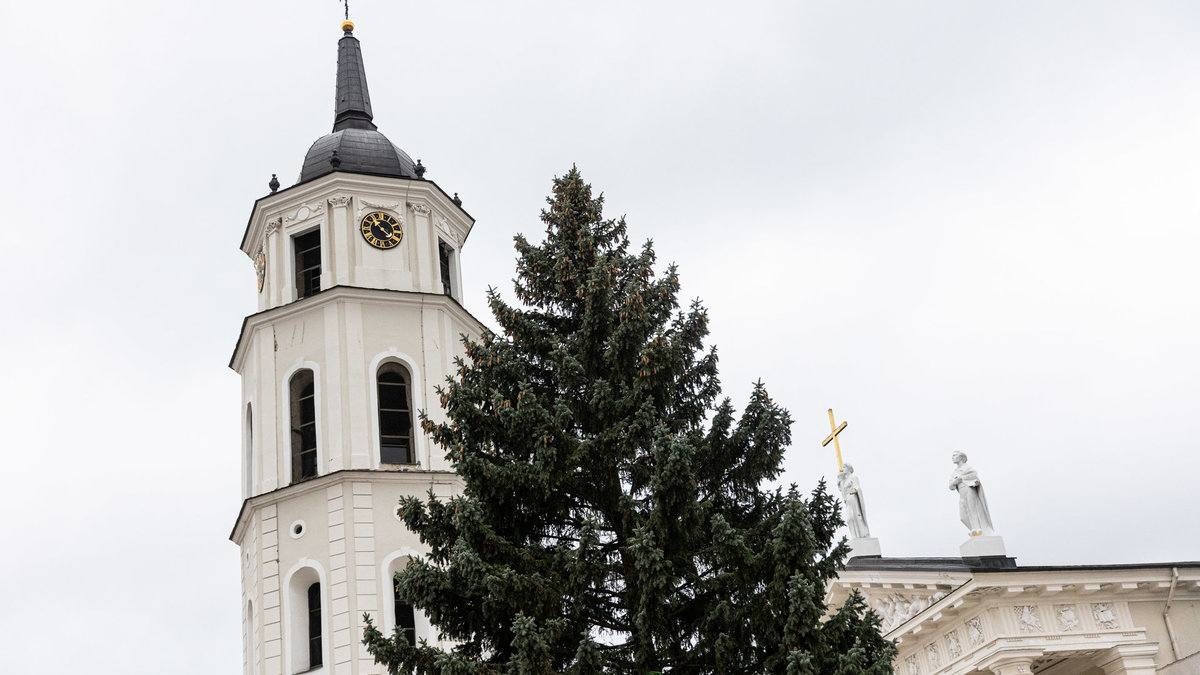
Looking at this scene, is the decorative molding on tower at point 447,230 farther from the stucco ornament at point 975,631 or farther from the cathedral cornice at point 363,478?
the stucco ornament at point 975,631

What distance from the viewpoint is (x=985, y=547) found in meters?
26.2

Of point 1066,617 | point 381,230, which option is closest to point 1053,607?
point 1066,617

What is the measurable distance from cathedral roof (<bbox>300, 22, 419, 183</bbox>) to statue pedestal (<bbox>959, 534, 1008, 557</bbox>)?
14.6 metres

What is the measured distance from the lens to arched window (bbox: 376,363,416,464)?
2853 cm

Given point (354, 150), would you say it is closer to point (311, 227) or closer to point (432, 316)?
point (311, 227)

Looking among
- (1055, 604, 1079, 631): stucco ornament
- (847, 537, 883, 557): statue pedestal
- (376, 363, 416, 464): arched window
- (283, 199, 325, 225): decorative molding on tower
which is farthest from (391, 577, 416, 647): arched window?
(1055, 604, 1079, 631): stucco ornament

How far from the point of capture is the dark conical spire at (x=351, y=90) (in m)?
34.6

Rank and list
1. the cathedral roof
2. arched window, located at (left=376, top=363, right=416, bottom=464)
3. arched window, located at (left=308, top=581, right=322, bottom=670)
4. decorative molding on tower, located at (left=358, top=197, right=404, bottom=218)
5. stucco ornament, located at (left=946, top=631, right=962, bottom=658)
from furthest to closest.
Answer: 1. the cathedral roof
2. decorative molding on tower, located at (left=358, top=197, right=404, bottom=218)
3. arched window, located at (left=376, top=363, right=416, bottom=464)
4. arched window, located at (left=308, top=581, right=322, bottom=670)
5. stucco ornament, located at (left=946, top=631, right=962, bottom=658)

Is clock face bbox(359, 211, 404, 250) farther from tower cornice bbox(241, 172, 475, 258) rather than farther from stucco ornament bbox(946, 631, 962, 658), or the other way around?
stucco ornament bbox(946, 631, 962, 658)

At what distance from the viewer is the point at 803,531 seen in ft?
50.7

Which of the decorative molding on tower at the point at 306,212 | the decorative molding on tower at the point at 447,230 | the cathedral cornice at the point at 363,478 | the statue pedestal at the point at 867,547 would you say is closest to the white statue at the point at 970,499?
the statue pedestal at the point at 867,547

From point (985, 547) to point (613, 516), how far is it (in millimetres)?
11747

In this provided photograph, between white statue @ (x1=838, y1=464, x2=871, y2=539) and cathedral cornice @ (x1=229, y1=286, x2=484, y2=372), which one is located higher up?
cathedral cornice @ (x1=229, y1=286, x2=484, y2=372)

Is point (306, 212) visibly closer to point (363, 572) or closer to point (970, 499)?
point (363, 572)
